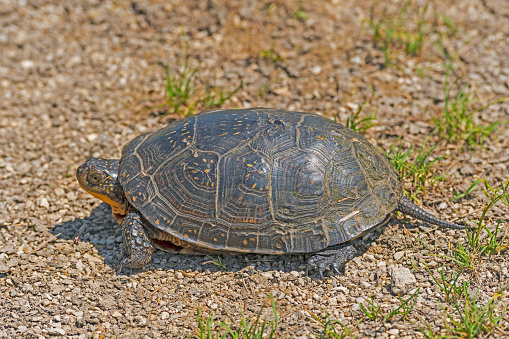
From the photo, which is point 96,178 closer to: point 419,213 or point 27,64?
point 419,213

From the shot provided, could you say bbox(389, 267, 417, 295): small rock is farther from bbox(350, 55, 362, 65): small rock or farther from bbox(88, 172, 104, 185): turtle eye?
bbox(350, 55, 362, 65): small rock

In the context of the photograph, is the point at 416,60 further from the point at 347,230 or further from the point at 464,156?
the point at 347,230

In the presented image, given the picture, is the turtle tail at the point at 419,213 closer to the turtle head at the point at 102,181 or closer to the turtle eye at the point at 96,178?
the turtle head at the point at 102,181

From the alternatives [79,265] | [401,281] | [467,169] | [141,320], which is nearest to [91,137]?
[79,265]

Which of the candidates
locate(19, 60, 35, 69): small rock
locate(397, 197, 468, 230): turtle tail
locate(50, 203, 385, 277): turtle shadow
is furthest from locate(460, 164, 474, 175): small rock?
locate(19, 60, 35, 69): small rock

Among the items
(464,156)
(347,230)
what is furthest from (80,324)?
(464,156)

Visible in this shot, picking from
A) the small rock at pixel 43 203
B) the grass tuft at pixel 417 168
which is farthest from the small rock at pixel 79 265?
the grass tuft at pixel 417 168
